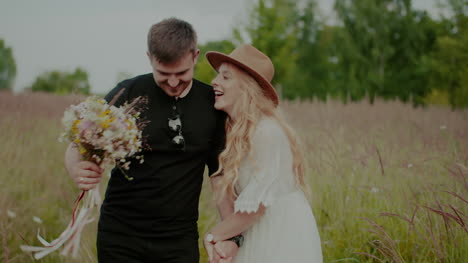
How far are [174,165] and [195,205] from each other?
31 cm

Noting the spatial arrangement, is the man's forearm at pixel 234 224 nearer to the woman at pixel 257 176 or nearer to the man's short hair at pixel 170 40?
the woman at pixel 257 176

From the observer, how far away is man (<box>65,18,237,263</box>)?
7.43ft

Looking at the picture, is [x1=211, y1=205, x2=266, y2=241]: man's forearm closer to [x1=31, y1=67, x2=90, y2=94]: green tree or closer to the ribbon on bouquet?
the ribbon on bouquet

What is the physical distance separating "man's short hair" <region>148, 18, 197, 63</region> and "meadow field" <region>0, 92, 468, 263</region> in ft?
1.79

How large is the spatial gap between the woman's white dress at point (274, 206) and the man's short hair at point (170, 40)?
26.4 inches

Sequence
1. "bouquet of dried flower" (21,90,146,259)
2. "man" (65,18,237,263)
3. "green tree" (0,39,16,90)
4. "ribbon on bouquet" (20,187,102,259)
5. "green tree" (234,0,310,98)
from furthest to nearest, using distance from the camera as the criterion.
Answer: "green tree" (0,39,16,90) → "green tree" (234,0,310,98) → "man" (65,18,237,263) → "ribbon on bouquet" (20,187,102,259) → "bouquet of dried flower" (21,90,146,259)

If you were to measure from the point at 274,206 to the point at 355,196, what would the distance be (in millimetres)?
1625

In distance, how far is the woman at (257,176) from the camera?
235cm

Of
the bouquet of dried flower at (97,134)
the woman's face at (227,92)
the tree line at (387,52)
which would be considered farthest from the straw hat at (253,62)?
the tree line at (387,52)

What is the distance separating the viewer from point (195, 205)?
2.46 m

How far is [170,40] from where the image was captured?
226 centimetres

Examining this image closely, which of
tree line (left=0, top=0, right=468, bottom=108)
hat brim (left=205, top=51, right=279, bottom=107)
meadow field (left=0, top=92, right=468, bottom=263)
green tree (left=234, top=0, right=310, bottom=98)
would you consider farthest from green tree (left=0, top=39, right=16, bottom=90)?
hat brim (left=205, top=51, right=279, bottom=107)

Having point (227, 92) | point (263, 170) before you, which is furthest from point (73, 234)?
point (227, 92)

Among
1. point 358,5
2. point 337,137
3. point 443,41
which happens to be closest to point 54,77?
point 358,5
